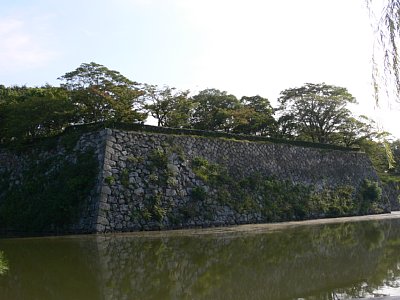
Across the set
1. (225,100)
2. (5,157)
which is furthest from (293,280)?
(225,100)

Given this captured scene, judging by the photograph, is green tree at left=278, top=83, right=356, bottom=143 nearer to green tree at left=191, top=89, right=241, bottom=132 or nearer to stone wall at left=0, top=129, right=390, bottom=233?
green tree at left=191, top=89, right=241, bottom=132

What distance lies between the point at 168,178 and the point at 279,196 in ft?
24.2

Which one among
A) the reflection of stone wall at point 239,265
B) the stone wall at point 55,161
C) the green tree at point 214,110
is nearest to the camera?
the reflection of stone wall at point 239,265

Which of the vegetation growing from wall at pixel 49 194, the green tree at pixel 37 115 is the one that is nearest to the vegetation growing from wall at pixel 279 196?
the vegetation growing from wall at pixel 49 194

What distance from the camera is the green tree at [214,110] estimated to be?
3322cm

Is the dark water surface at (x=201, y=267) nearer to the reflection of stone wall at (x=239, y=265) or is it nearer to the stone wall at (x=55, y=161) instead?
the reflection of stone wall at (x=239, y=265)

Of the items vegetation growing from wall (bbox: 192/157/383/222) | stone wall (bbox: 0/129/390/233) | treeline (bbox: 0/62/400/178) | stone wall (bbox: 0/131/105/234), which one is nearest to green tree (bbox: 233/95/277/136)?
treeline (bbox: 0/62/400/178)

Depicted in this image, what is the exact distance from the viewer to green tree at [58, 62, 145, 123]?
2306 centimetres

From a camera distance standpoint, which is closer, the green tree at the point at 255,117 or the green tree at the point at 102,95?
the green tree at the point at 102,95

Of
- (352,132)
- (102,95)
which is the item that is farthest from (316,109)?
(102,95)

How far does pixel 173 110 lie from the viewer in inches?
1102

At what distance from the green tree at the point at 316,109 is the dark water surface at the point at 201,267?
21478 millimetres

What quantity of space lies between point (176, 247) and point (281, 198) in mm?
12131

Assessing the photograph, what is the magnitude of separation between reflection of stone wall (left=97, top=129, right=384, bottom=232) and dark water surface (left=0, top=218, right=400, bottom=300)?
6.65 ft
